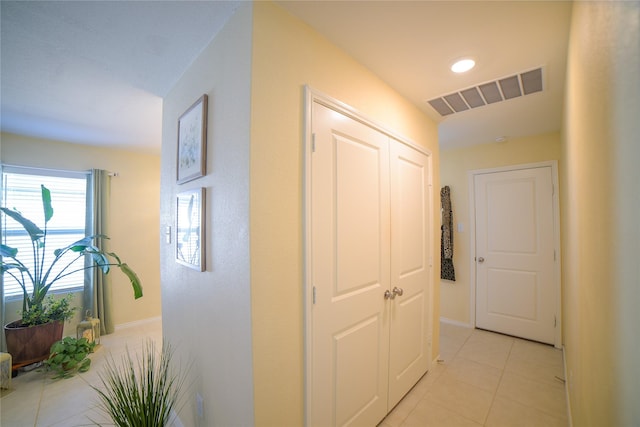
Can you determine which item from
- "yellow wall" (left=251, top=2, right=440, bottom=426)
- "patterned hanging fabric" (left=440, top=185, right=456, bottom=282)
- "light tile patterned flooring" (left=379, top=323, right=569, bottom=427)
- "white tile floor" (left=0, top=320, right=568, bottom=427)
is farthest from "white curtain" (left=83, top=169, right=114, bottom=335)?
"patterned hanging fabric" (left=440, top=185, right=456, bottom=282)

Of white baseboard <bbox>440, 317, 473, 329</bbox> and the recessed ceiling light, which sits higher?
the recessed ceiling light

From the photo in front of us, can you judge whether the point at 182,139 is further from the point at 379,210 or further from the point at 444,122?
the point at 444,122

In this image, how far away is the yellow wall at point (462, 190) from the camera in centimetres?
332

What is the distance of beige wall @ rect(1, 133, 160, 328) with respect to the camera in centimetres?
335

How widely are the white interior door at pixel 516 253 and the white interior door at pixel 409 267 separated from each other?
58.7 inches

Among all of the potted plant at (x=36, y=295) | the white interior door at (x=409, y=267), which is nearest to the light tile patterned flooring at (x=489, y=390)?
the white interior door at (x=409, y=267)

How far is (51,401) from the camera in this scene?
218 centimetres

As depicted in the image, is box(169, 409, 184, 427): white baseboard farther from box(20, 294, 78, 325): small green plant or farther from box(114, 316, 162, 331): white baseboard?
box(114, 316, 162, 331): white baseboard

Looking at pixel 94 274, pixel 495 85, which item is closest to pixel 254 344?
pixel 495 85

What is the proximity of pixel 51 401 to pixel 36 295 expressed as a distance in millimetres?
1225

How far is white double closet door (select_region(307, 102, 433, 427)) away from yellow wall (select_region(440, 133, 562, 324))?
1676mm

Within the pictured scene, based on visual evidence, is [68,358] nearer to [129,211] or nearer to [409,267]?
[129,211]

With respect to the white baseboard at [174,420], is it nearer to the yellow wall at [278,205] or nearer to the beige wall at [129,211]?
the yellow wall at [278,205]

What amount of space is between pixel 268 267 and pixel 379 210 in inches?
37.6
